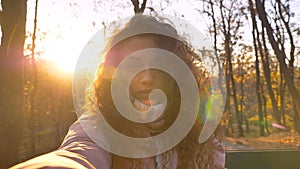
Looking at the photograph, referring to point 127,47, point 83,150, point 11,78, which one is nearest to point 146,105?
point 127,47

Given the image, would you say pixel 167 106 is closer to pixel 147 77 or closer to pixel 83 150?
pixel 147 77

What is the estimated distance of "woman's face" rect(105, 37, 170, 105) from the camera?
1.55 metres

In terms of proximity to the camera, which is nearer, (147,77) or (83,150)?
(83,150)

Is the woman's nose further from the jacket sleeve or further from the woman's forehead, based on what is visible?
the jacket sleeve

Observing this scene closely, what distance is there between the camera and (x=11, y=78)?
5.97m

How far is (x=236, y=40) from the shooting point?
28.4 m

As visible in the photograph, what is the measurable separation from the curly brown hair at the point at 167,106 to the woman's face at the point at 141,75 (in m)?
0.03

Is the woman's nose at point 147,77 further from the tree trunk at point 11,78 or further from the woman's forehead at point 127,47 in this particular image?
the tree trunk at point 11,78

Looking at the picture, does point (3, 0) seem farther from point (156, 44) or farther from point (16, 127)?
point (156, 44)

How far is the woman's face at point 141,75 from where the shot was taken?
5.10ft

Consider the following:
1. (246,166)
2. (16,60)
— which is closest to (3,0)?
(16,60)

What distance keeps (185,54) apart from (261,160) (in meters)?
3.34

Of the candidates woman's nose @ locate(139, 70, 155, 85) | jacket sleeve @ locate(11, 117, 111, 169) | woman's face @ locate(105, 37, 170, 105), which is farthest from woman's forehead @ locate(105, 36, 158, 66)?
jacket sleeve @ locate(11, 117, 111, 169)

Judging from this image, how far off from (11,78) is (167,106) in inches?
189
